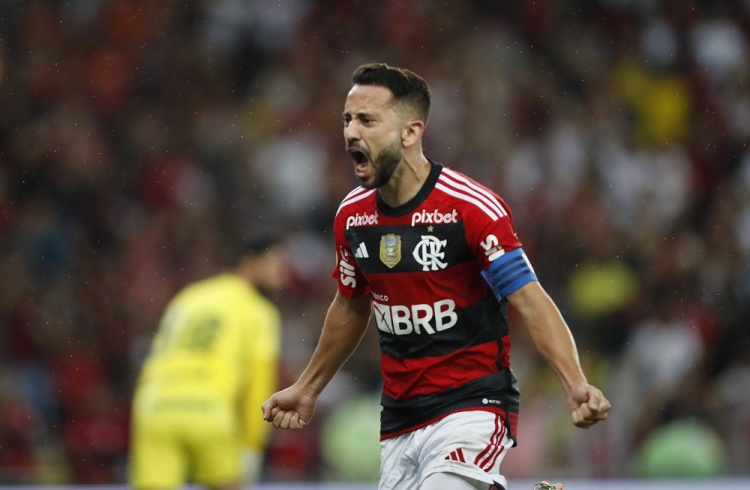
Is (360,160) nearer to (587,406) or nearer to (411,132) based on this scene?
(411,132)

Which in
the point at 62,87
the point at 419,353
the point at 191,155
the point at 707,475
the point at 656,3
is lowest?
the point at 707,475

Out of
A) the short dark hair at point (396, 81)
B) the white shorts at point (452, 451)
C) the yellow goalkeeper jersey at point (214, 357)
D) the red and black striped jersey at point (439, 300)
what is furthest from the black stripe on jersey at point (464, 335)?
the yellow goalkeeper jersey at point (214, 357)

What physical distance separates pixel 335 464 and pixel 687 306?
3.37 meters

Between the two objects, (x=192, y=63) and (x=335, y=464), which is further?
(x=192, y=63)

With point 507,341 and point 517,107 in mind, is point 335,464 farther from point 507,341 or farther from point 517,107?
point 507,341

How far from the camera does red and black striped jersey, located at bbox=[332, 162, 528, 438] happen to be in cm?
408

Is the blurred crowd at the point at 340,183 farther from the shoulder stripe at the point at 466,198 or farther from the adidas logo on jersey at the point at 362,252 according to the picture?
the shoulder stripe at the point at 466,198

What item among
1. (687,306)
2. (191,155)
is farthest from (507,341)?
(191,155)

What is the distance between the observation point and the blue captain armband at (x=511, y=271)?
13.0 ft

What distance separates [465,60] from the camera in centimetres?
1226

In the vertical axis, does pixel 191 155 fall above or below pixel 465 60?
below

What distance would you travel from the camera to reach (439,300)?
4.12m

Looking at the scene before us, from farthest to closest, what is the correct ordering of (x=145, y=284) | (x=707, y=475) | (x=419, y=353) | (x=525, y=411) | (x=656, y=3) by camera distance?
→ (x=656, y=3), (x=145, y=284), (x=525, y=411), (x=707, y=475), (x=419, y=353)

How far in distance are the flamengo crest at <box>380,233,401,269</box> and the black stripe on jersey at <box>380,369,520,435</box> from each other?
50 cm
